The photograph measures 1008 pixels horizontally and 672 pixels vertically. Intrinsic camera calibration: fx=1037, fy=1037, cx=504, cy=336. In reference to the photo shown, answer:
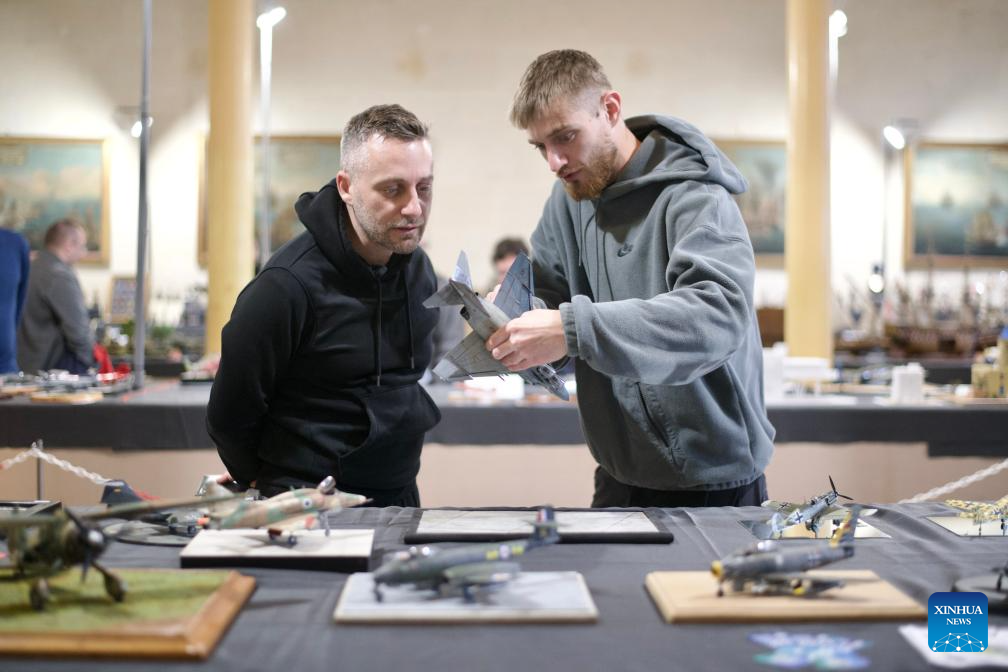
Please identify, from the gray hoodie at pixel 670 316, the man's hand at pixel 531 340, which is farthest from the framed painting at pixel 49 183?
the man's hand at pixel 531 340

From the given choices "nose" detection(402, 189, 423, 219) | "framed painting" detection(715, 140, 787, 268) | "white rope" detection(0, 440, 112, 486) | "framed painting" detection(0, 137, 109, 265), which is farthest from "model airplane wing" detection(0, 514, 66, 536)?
"framed painting" detection(715, 140, 787, 268)

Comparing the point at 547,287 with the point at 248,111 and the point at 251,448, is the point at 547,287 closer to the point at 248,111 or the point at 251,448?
the point at 251,448

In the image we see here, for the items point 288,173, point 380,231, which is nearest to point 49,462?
point 380,231

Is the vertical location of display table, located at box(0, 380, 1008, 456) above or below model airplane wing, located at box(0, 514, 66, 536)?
below

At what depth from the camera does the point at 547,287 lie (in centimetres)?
332

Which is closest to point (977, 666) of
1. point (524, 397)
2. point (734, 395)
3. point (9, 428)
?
point (734, 395)

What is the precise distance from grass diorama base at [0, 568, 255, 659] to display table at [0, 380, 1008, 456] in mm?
3227

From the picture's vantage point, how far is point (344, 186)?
9.50 ft

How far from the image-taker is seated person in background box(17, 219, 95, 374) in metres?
7.86

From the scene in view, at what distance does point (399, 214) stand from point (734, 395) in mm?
1030

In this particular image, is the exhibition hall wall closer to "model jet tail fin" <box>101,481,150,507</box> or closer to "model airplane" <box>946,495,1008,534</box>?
"model jet tail fin" <box>101,481,150,507</box>

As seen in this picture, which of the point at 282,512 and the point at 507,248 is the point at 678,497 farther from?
the point at 507,248

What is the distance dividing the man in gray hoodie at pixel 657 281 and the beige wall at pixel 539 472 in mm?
2033

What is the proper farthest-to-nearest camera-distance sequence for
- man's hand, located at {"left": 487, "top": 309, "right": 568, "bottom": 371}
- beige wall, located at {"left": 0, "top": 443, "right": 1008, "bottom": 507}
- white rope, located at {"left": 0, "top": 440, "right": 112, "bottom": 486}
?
beige wall, located at {"left": 0, "top": 443, "right": 1008, "bottom": 507} < white rope, located at {"left": 0, "top": 440, "right": 112, "bottom": 486} < man's hand, located at {"left": 487, "top": 309, "right": 568, "bottom": 371}
